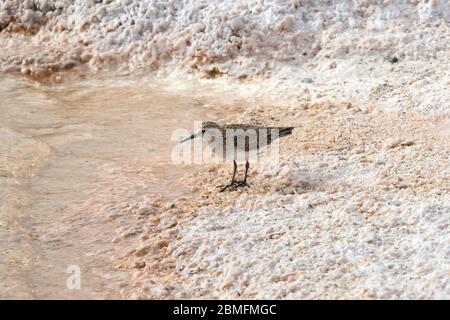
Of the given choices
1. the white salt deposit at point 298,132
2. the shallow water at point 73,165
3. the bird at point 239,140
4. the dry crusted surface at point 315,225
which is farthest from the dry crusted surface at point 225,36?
the bird at point 239,140

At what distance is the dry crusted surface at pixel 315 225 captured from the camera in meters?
5.26

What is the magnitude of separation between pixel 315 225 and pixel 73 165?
9.57 ft

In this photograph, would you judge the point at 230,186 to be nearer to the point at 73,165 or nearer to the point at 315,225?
the point at 315,225

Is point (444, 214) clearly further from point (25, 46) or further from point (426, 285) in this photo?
point (25, 46)

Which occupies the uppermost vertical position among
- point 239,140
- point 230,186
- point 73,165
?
point 239,140

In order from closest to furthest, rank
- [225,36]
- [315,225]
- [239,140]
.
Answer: [315,225] → [239,140] → [225,36]

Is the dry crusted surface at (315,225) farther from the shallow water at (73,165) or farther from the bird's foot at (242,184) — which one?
the shallow water at (73,165)

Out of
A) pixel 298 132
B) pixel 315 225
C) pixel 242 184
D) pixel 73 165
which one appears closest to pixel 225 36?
pixel 298 132

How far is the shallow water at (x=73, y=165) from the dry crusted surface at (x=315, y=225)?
326 millimetres

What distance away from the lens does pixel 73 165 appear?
7.80 m

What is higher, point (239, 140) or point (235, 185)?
point (239, 140)

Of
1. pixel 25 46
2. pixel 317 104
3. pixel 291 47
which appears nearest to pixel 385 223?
pixel 317 104

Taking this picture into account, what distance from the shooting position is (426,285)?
502cm
